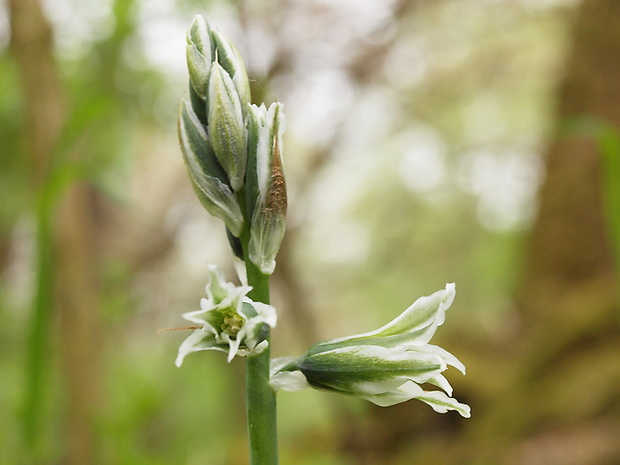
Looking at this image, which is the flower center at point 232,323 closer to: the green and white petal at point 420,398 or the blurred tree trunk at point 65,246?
the green and white petal at point 420,398

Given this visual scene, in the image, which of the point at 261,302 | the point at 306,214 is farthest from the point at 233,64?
the point at 306,214

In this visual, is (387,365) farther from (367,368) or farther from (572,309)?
(572,309)

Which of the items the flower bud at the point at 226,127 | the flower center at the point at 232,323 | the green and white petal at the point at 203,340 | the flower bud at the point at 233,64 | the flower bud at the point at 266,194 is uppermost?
the flower bud at the point at 233,64

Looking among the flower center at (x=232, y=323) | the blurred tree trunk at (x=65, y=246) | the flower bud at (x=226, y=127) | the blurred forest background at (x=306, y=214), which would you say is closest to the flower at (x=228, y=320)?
the flower center at (x=232, y=323)

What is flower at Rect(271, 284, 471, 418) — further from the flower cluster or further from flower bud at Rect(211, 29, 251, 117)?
flower bud at Rect(211, 29, 251, 117)

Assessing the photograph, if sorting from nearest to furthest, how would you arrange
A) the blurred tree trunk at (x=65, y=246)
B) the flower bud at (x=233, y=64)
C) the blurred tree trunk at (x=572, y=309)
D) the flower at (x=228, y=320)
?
the flower at (x=228, y=320), the flower bud at (x=233, y=64), the blurred tree trunk at (x=65, y=246), the blurred tree trunk at (x=572, y=309)

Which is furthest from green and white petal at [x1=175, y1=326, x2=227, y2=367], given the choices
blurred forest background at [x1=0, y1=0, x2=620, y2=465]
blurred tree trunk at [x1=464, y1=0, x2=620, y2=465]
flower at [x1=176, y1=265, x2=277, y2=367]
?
blurred tree trunk at [x1=464, y1=0, x2=620, y2=465]
